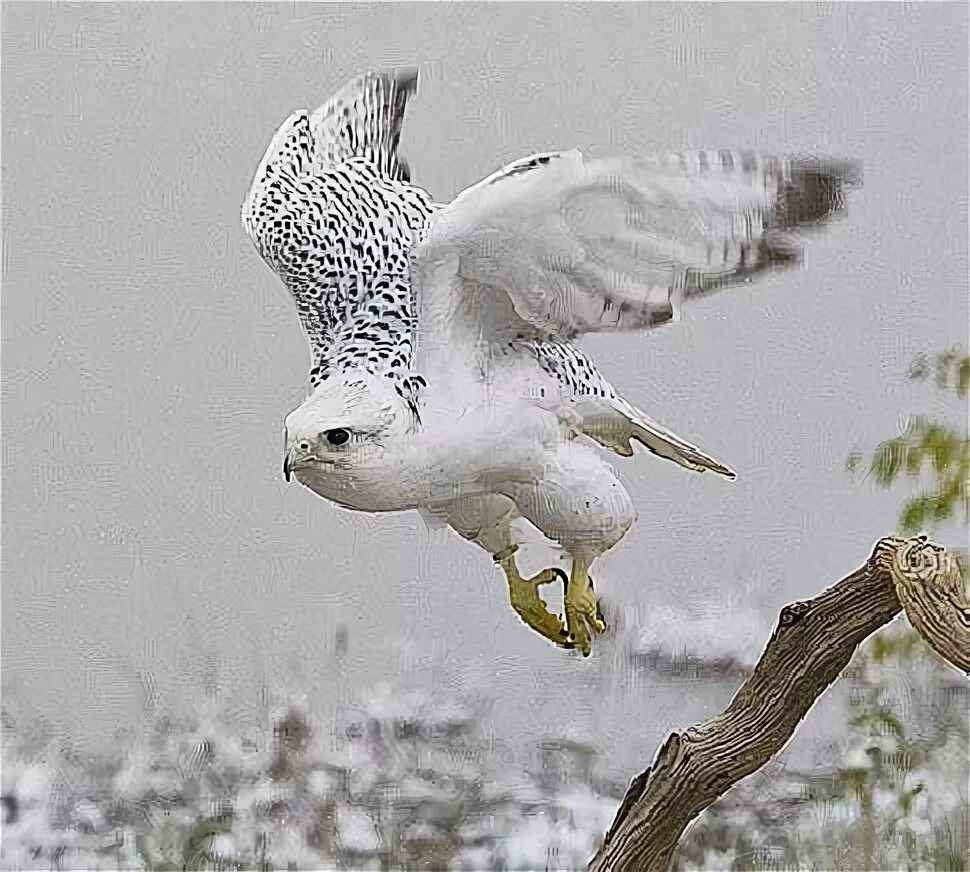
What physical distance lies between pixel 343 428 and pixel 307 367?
23 cm

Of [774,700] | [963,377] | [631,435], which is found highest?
[963,377]

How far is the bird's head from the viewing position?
0.52m

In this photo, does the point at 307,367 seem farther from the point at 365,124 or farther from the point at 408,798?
the point at 408,798

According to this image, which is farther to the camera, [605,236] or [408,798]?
[408,798]

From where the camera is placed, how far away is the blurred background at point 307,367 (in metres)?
0.74

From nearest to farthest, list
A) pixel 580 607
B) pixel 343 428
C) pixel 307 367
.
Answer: pixel 343 428
pixel 580 607
pixel 307 367

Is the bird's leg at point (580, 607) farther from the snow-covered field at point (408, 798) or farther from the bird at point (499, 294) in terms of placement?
the snow-covered field at point (408, 798)

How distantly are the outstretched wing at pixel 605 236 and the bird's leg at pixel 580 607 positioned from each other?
0.11 m

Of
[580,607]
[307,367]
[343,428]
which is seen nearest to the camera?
[343,428]

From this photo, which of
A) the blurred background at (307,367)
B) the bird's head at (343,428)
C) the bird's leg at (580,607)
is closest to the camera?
the bird's head at (343,428)

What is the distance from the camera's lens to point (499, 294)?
0.57 meters

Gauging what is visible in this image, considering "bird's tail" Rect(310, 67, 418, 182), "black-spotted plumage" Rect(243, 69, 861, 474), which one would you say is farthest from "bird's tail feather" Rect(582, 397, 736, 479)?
"bird's tail" Rect(310, 67, 418, 182)

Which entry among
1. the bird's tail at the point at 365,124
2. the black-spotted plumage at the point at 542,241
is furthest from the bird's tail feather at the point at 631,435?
the bird's tail at the point at 365,124

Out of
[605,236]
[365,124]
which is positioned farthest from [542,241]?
[365,124]
